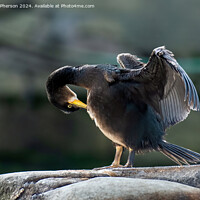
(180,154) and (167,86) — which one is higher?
(167,86)

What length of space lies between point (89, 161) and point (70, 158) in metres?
0.47

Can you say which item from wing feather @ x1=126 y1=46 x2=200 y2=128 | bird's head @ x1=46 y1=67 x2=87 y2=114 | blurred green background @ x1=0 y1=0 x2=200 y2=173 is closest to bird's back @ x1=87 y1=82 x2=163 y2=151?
wing feather @ x1=126 y1=46 x2=200 y2=128

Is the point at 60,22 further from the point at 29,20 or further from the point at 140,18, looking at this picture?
the point at 140,18

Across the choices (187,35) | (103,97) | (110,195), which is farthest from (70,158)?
(110,195)

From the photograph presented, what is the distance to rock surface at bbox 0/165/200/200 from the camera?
7.41 feet

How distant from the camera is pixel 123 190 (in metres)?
2.26

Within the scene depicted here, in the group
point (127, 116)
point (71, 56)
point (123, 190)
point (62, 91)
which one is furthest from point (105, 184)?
point (71, 56)

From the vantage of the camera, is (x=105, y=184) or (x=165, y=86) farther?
(x=165, y=86)

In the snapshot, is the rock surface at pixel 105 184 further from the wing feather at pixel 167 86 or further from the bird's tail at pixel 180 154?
the wing feather at pixel 167 86

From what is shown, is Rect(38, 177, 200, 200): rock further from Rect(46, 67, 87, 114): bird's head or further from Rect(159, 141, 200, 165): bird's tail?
Rect(46, 67, 87, 114): bird's head

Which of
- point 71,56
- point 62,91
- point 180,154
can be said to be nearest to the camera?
point 180,154

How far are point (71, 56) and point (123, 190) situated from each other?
6560 millimetres

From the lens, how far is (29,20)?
8727 mm

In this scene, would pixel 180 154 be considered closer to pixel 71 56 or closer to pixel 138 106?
pixel 138 106
